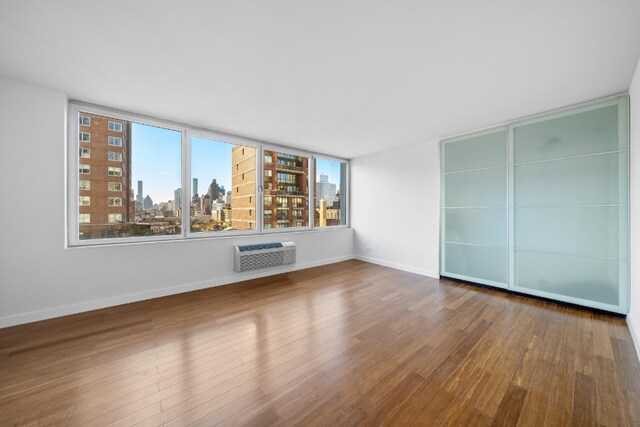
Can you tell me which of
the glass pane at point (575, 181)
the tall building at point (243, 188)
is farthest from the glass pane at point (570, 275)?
the tall building at point (243, 188)

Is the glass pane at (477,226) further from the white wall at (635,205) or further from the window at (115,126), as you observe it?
the window at (115,126)

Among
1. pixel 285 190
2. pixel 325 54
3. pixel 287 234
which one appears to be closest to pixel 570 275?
pixel 325 54

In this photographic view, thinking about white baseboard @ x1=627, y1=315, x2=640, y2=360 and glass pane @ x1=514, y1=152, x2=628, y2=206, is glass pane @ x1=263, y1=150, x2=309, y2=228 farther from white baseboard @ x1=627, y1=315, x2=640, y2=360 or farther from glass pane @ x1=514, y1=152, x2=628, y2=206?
white baseboard @ x1=627, y1=315, x2=640, y2=360

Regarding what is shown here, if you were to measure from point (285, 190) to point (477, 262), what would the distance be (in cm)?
373

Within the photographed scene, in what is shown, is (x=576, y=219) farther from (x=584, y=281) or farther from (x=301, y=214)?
(x=301, y=214)

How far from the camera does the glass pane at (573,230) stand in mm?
2734

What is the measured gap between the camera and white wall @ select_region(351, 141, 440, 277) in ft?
14.5

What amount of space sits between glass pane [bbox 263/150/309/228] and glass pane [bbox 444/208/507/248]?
9.49ft

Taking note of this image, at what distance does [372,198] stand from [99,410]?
509cm

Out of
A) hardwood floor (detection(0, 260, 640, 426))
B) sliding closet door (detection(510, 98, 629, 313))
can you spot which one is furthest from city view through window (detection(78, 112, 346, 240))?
sliding closet door (detection(510, 98, 629, 313))

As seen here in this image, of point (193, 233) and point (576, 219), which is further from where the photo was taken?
point (193, 233)

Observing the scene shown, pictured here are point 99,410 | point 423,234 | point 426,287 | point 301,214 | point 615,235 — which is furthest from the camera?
point 301,214

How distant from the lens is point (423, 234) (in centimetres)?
453

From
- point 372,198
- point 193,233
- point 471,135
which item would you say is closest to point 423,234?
point 372,198
